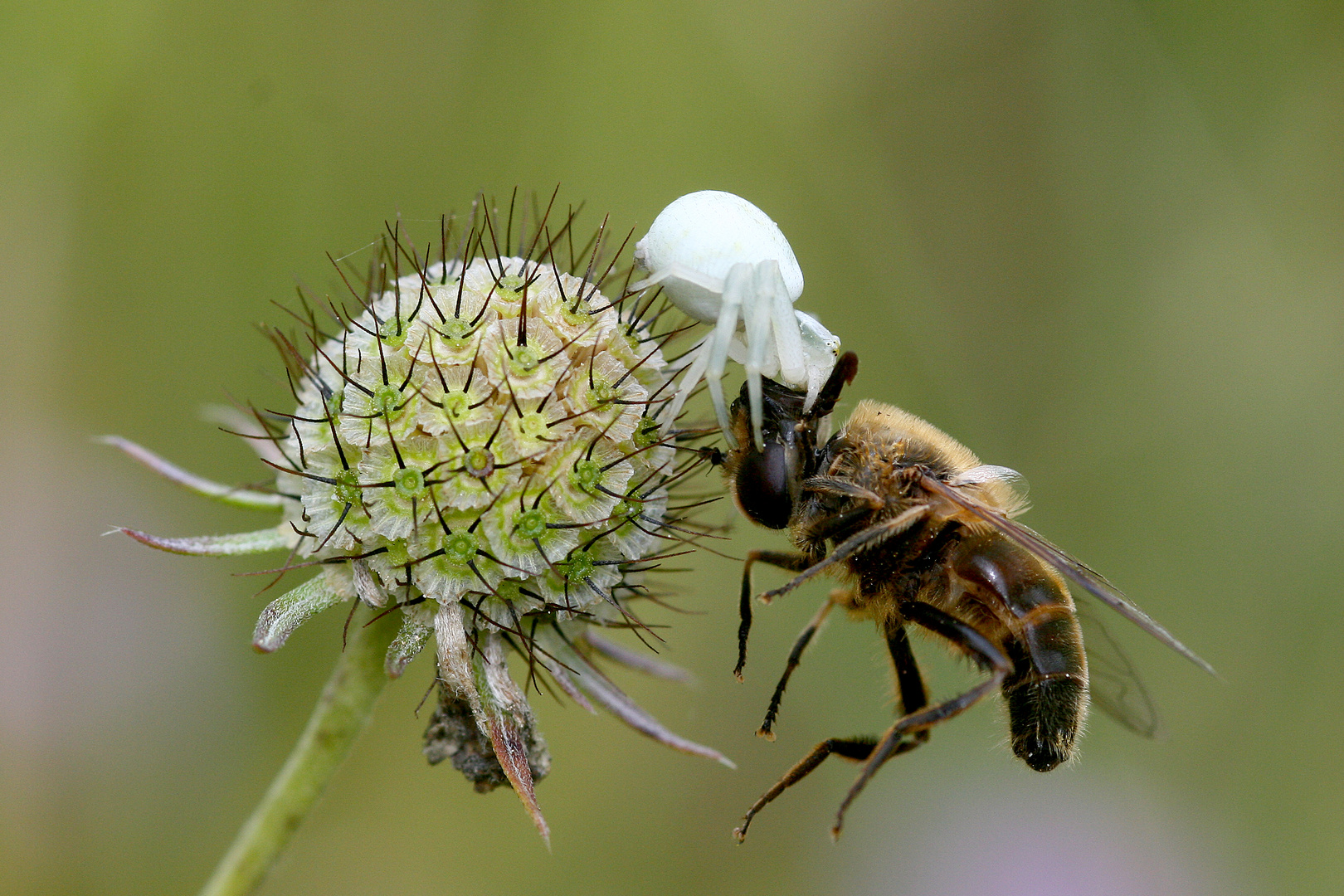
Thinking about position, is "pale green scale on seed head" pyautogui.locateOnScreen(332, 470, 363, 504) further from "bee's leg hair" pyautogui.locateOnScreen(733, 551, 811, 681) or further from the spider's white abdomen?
"bee's leg hair" pyautogui.locateOnScreen(733, 551, 811, 681)

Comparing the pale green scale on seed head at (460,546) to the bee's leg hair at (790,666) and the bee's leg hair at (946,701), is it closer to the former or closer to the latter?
the bee's leg hair at (790,666)

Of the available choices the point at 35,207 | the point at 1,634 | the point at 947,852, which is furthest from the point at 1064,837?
the point at 35,207

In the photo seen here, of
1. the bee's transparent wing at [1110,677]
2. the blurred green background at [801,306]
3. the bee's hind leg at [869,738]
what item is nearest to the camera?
the bee's hind leg at [869,738]

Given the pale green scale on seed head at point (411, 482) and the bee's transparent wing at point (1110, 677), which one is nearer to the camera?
the pale green scale on seed head at point (411, 482)

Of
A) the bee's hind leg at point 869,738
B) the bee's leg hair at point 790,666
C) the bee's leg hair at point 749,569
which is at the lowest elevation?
the bee's hind leg at point 869,738

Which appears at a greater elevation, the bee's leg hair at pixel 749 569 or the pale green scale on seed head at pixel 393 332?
the pale green scale on seed head at pixel 393 332

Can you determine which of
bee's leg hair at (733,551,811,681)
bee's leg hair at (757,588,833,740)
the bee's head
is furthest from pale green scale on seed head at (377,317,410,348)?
bee's leg hair at (757,588,833,740)

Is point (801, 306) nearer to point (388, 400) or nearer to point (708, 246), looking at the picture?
point (708, 246)

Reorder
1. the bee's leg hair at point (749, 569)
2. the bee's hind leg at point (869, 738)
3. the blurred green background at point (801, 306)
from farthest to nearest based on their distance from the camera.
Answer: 1. the blurred green background at point (801, 306)
2. the bee's hind leg at point (869, 738)
3. the bee's leg hair at point (749, 569)

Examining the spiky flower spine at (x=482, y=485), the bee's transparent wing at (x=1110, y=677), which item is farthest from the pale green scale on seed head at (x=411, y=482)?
the bee's transparent wing at (x=1110, y=677)
